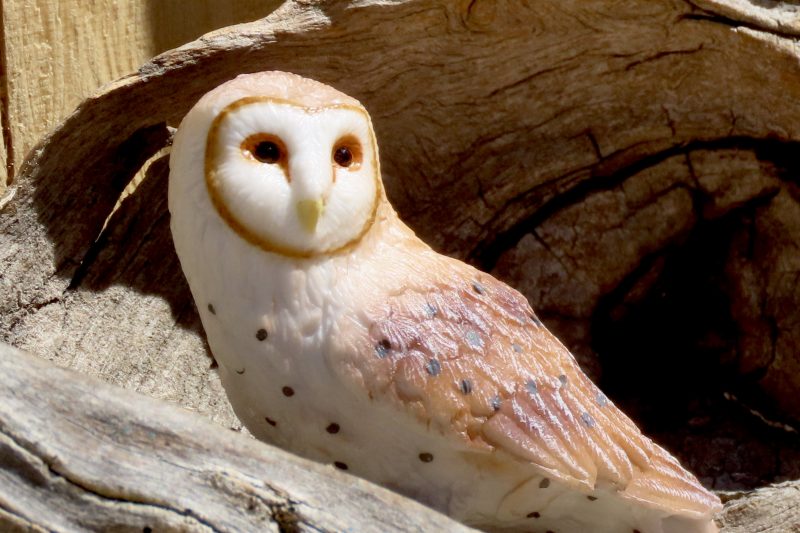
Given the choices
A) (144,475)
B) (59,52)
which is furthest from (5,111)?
(144,475)

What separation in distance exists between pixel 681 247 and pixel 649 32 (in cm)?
38

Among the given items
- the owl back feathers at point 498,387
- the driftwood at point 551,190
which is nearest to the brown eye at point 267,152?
the owl back feathers at point 498,387

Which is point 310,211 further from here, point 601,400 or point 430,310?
point 601,400

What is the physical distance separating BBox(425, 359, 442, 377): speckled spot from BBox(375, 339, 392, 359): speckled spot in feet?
0.15

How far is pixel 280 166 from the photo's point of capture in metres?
1.23

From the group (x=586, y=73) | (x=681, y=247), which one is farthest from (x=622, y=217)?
(x=586, y=73)

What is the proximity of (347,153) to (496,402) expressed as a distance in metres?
0.33

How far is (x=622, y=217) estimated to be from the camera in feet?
5.93

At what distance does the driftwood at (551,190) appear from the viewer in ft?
5.28

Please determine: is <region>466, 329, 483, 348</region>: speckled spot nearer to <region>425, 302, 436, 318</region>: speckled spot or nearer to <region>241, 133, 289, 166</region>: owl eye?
<region>425, 302, 436, 318</region>: speckled spot

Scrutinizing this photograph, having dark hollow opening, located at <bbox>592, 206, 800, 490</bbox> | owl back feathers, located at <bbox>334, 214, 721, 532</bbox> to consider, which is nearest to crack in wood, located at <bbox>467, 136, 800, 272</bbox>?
dark hollow opening, located at <bbox>592, 206, 800, 490</bbox>

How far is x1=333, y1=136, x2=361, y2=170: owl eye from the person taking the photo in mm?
1265

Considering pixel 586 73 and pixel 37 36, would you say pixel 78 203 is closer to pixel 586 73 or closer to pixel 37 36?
pixel 37 36

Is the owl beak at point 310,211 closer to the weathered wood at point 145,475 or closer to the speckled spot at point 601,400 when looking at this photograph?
the weathered wood at point 145,475
